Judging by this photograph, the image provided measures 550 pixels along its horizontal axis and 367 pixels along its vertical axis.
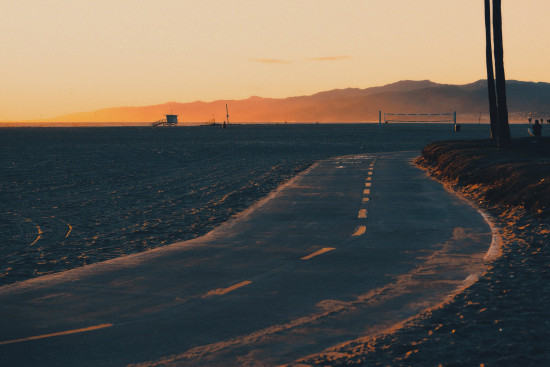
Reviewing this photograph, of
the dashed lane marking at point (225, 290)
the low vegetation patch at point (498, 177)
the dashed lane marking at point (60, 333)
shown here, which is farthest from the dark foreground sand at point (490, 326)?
the low vegetation patch at point (498, 177)

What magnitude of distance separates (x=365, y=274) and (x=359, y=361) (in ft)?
11.8

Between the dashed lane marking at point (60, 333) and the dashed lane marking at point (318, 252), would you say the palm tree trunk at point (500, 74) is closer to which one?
the dashed lane marking at point (318, 252)

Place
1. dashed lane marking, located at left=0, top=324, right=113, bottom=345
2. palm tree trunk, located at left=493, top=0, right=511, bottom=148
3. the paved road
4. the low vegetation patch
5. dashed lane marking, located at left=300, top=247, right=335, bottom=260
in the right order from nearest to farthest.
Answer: the paved road < dashed lane marking, located at left=0, top=324, right=113, bottom=345 < dashed lane marking, located at left=300, top=247, right=335, bottom=260 < the low vegetation patch < palm tree trunk, located at left=493, top=0, right=511, bottom=148

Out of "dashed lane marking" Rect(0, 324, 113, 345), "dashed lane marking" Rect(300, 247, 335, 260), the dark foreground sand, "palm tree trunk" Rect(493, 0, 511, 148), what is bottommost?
"dashed lane marking" Rect(300, 247, 335, 260)

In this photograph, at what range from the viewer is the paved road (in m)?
6.36

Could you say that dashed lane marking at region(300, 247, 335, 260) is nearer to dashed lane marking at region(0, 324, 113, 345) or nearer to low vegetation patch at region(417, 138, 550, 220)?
dashed lane marking at region(0, 324, 113, 345)

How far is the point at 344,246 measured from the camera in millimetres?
11664

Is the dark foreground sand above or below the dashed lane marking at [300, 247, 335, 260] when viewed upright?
above

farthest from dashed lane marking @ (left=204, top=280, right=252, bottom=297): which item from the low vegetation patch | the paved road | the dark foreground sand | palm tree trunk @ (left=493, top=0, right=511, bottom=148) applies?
palm tree trunk @ (left=493, top=0, right=511, bottom=148)

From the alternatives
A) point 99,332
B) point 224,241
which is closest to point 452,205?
point 224,241

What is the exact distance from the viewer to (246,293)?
838 cm

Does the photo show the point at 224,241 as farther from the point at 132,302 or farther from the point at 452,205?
the point at 452,205

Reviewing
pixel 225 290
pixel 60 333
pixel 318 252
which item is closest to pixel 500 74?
pixel 318 252

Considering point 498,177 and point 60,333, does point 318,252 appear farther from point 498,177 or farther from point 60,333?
point 498,177
